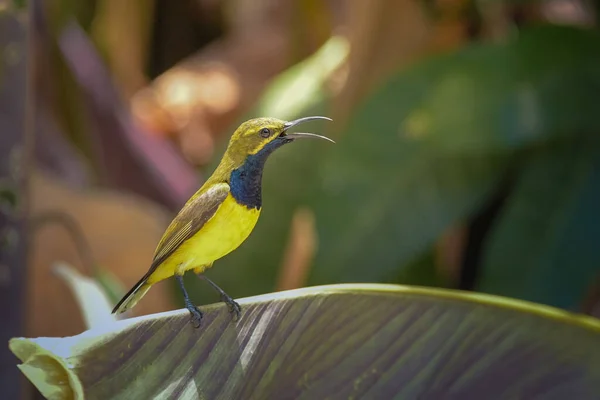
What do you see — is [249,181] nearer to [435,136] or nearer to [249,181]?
[249,181]

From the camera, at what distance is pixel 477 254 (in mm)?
1723

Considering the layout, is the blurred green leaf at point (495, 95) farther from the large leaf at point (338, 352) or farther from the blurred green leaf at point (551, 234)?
the large leaf at point (338, 352)

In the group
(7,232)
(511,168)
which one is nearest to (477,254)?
(511,168)

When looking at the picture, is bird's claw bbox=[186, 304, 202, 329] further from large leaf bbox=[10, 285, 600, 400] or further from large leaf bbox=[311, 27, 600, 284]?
large leaf bbox=[311, 27, 600, 284]

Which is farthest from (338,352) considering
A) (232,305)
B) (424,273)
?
(424,273)

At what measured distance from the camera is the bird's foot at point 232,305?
427 millimetres

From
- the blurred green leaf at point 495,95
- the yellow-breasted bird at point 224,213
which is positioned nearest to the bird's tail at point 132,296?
the yellow-breasted bird at point 224,213

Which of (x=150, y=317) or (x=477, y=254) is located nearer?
(x=150, y=317)

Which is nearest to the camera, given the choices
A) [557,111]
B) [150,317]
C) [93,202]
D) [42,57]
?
[150,317]

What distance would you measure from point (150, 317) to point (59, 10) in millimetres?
1826

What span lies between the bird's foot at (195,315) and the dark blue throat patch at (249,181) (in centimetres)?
6

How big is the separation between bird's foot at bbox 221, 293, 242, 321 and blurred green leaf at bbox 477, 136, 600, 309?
3.11 feet

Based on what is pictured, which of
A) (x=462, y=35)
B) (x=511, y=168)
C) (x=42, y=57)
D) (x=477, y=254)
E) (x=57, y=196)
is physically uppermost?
(x=42, y=57)

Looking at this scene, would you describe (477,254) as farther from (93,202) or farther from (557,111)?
(93,202)
